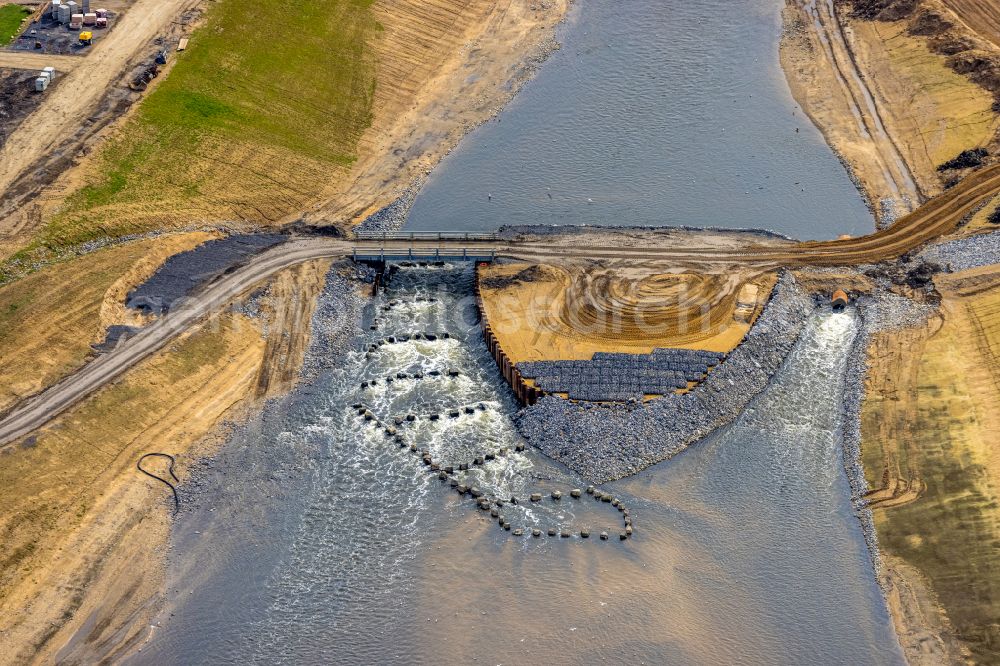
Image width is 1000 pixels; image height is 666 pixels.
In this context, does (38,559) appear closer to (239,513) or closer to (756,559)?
(239,513)

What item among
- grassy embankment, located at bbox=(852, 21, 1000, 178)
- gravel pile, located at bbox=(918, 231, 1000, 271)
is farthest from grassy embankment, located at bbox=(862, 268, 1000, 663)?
grassy embankment, located at bbox=(852, 21, 1000, 178)

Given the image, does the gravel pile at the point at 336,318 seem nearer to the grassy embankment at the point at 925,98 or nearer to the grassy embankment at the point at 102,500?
the grassy embankment at the point at 102,500

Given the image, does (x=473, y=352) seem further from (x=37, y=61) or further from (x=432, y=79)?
(x=37, y=61)

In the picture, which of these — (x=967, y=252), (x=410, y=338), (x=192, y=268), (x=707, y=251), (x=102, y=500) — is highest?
(x=707, y=251)

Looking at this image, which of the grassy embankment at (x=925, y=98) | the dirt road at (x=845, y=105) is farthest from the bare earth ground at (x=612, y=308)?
the grassy embankment at (x=925, y=98)

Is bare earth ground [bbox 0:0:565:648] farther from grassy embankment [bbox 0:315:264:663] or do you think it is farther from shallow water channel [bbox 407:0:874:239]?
shallow water channel [bbox 407:0:874:239]

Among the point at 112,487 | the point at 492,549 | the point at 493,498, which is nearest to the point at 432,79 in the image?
the point at 493,498
